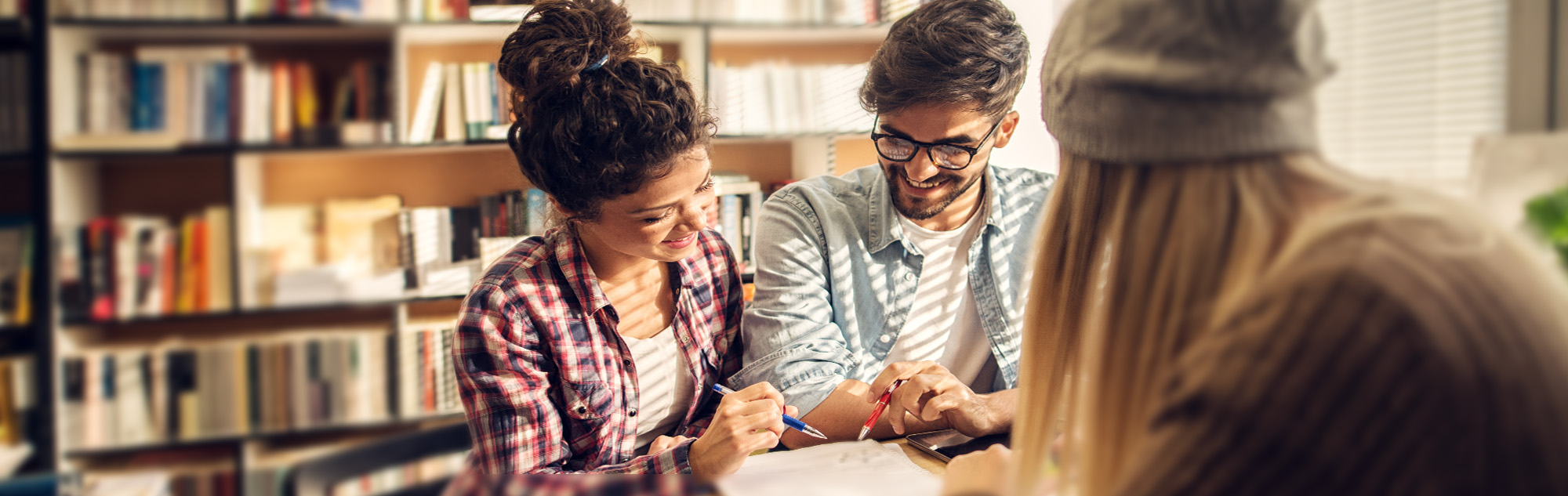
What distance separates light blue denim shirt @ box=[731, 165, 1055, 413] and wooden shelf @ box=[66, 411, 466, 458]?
93 cm

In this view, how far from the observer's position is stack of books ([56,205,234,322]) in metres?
1.79

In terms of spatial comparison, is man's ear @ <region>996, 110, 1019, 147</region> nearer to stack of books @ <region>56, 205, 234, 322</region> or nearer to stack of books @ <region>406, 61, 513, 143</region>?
stack of books @ <region>406, 61, 513, 143</region>

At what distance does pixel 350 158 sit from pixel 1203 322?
2022 mm

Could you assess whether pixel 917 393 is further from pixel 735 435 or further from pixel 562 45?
pixel 562 45

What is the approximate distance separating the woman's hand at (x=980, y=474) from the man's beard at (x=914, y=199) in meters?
0.67

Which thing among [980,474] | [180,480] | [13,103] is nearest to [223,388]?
[180,480]

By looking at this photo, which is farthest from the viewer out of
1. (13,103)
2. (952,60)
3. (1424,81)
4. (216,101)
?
(216,101)

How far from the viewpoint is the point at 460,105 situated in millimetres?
2053

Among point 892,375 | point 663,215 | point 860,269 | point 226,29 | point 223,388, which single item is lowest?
point 223,388

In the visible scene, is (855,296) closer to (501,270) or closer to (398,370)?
(501,270)

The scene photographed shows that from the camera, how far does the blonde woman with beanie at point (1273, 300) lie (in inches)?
13.6

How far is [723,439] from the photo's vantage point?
95 centimetres

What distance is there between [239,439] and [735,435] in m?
1.67

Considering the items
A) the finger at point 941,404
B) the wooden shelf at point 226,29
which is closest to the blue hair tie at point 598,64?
the finger at point 941,404
